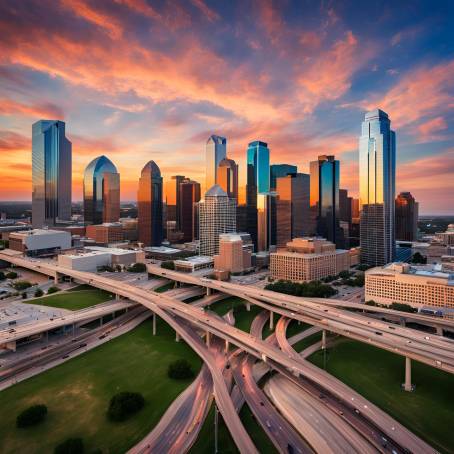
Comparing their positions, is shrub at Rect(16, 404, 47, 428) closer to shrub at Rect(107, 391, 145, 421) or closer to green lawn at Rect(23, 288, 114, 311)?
shrub at Rect(107, 391, 145, 421)

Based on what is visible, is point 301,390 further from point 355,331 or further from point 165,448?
point 165,448

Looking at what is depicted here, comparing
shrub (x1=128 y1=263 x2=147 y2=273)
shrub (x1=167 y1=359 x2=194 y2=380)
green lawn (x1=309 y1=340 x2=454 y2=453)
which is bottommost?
green lawn (x1=309 y1=340 x2=454 y2=453)

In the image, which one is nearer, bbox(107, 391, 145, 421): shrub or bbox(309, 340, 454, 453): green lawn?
bbox(309, 340, 454, 453): green lawn

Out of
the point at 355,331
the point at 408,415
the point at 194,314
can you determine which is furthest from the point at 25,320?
the point at 408,415

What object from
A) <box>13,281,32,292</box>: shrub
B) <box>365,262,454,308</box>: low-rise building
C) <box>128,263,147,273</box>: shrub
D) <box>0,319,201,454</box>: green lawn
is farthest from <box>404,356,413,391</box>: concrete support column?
<box>13,281,32,292</box>: shrub

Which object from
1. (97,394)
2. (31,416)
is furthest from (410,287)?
(31,416)

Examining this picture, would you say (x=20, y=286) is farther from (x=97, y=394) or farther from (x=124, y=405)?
(x=124, y=405)

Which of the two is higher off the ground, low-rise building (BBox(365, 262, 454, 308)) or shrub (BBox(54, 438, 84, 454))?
low-rise building (BBox(365, 262, 454, 308))

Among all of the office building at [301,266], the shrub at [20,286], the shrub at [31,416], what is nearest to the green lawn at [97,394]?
the shrub at [31,416]
